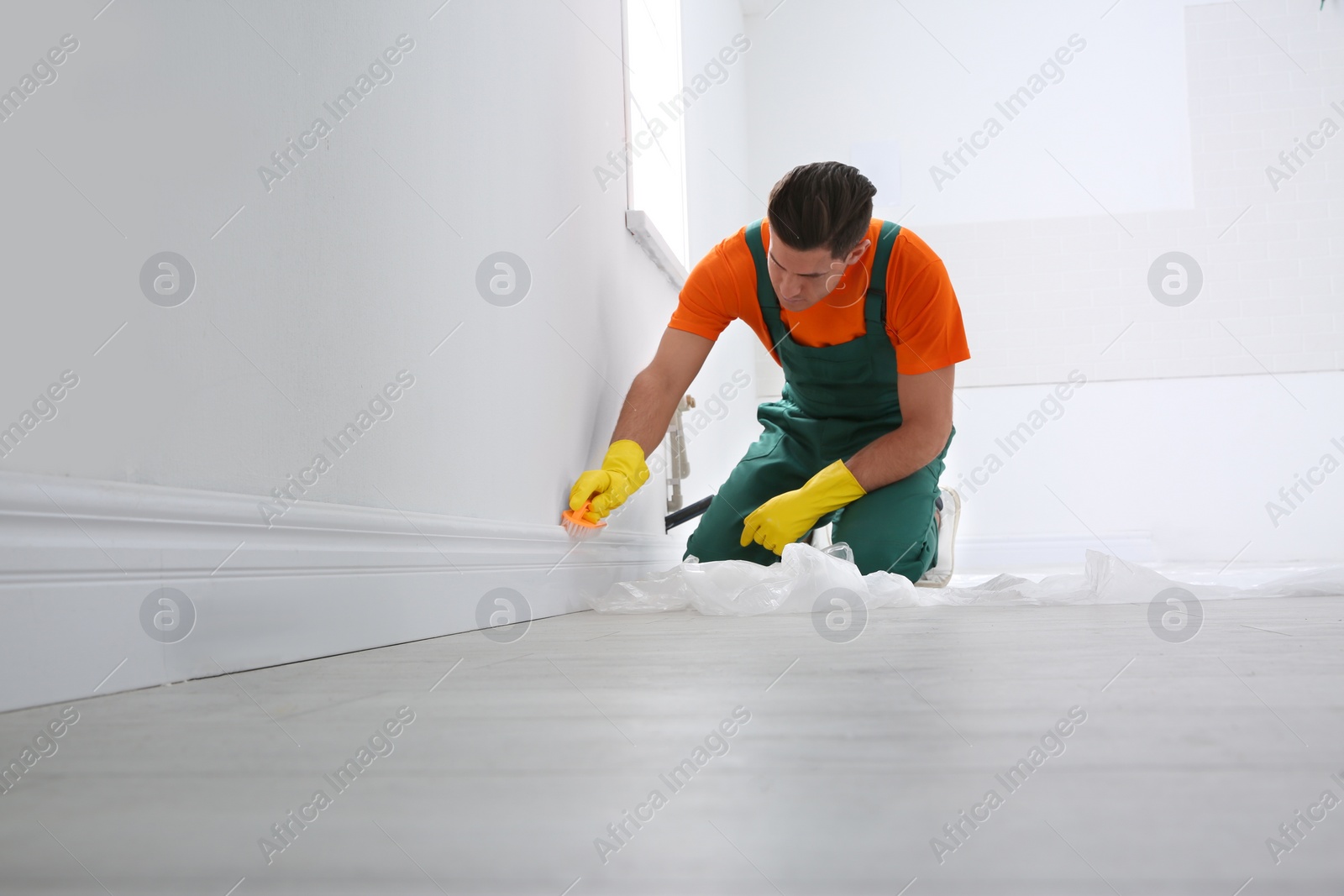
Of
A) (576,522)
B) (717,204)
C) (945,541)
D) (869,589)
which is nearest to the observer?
(869,589)

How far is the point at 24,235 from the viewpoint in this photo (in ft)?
2.05

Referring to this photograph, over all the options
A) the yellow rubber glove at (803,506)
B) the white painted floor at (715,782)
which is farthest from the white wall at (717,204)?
the white painted floor at (715,782)

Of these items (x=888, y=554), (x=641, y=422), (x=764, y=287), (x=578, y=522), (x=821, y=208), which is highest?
(x=821, y=208)

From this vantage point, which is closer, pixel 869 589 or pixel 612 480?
pixel 869 589

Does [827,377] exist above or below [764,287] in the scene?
below

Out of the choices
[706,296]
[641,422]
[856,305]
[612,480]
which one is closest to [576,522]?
[612,480]

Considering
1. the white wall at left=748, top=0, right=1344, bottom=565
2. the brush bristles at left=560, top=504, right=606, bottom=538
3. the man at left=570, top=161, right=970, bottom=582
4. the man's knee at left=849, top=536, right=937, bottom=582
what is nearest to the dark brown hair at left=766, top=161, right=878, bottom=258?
the man at left=570, top=161, right=970, bottom=582

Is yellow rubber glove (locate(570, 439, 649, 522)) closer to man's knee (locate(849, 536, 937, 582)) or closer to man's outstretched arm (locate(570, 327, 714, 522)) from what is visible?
man's outstretched arm (locate(570, 327, 714, 522))

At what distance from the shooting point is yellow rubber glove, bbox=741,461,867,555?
2.01 metres

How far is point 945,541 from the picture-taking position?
2.61m

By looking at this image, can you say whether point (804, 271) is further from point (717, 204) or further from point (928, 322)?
point (717, 204)

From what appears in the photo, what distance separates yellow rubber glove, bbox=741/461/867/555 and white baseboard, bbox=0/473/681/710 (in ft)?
2.98

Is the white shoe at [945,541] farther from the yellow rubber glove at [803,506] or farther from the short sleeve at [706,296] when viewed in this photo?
the short sleeve at [706,296]

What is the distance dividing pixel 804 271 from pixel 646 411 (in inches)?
16.4
